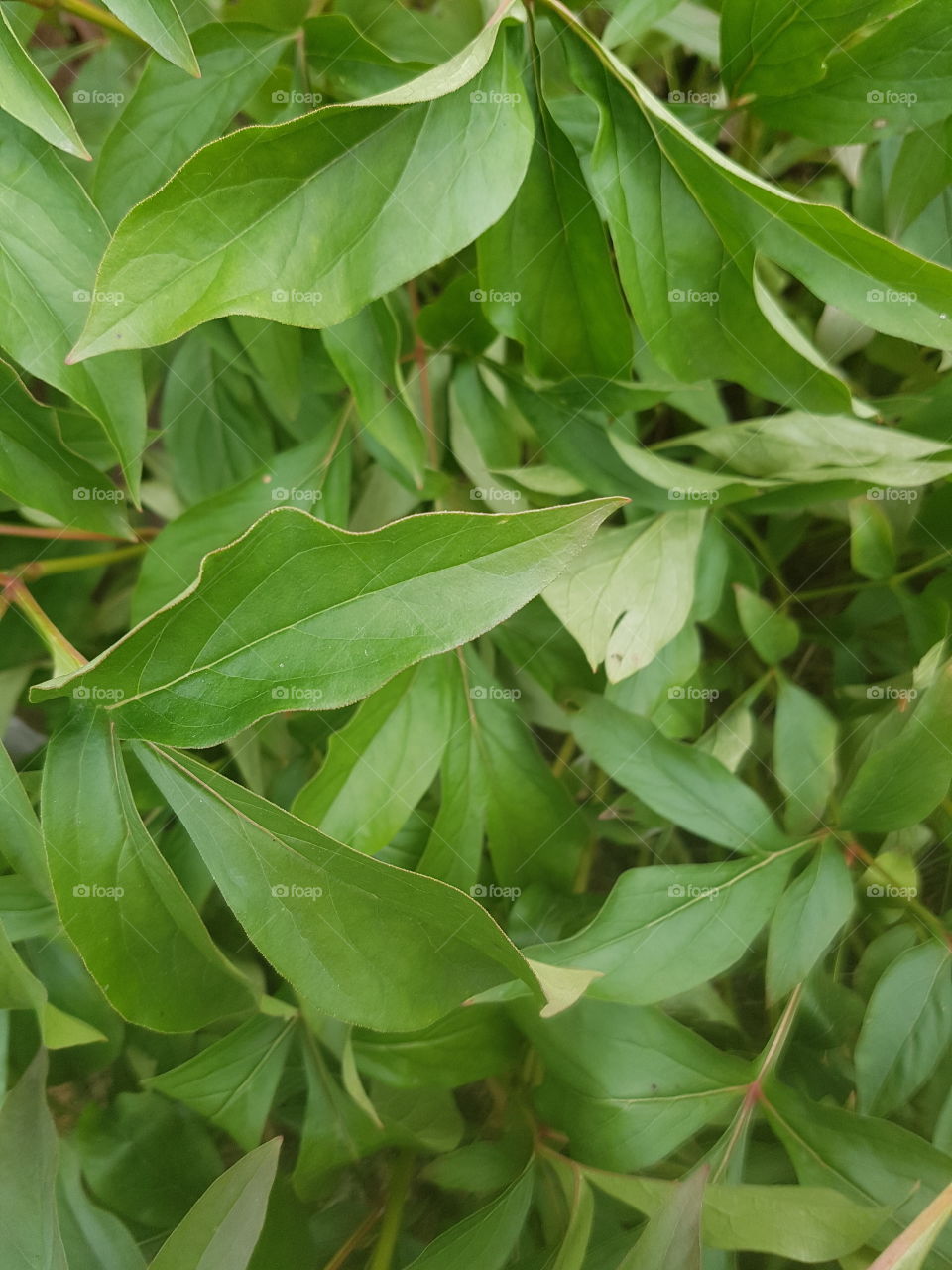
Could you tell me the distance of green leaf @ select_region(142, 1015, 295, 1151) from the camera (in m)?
0.43

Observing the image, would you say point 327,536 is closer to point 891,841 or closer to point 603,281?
point 603,281

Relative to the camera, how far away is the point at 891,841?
45cm

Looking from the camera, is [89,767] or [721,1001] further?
[721,1001]

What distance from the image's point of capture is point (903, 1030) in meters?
0.42

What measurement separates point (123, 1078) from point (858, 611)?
458 mm

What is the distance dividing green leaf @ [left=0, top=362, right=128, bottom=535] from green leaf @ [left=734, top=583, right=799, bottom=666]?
0.32 m

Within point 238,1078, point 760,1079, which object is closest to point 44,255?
point 238,1078

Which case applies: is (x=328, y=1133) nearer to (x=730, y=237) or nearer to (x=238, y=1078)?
(x=238, y=1078)

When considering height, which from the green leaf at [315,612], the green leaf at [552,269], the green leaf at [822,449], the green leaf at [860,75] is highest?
the green leaf at [860,75]

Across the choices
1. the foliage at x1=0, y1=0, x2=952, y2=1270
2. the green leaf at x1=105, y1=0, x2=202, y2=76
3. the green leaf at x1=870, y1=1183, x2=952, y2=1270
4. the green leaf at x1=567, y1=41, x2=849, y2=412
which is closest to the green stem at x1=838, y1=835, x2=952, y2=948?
the foliage at x1=0, y1=0, x2=952, y2=1270

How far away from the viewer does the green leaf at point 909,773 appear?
1.28 ft

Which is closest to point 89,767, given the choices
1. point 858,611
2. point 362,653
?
point 362,653

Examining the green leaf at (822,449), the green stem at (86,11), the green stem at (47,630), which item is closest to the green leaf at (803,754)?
the green leaf at (822,449)

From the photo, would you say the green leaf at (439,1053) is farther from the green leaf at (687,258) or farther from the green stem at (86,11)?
the green stem at (86,11)
